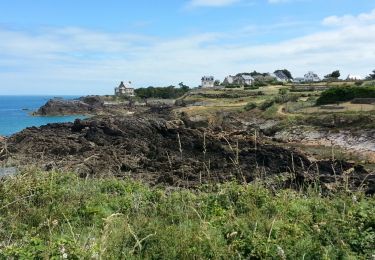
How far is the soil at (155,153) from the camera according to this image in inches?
803

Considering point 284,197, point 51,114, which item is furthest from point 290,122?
point 51,114

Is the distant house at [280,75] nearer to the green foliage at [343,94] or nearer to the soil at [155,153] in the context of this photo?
the green foliage at [343,94]

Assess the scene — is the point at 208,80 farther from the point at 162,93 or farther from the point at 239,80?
the point at 162,93

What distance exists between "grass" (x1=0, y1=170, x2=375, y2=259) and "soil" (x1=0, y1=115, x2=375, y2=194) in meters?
9.78

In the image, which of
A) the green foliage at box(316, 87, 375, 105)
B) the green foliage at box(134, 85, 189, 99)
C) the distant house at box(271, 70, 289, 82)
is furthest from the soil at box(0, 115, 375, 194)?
the distant house at box(271, 70, 289, 82)

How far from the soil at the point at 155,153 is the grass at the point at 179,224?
9.78 m

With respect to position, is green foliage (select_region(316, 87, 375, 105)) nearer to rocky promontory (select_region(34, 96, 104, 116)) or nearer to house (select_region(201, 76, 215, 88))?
rocky promontory (select_region(34, 96, 104, 116))

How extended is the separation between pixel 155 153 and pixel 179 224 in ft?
74.4

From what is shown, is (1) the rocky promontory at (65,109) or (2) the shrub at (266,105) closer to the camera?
(2) the shrub at (266,105)

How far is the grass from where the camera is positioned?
16.3 ft

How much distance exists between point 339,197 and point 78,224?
3.96 metres

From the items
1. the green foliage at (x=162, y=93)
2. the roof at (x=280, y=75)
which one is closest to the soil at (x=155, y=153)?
the green foliage at (x=162, y=93)

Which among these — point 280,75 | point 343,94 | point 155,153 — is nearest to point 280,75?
point 280,75

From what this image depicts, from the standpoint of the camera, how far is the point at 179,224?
6.32 metres
